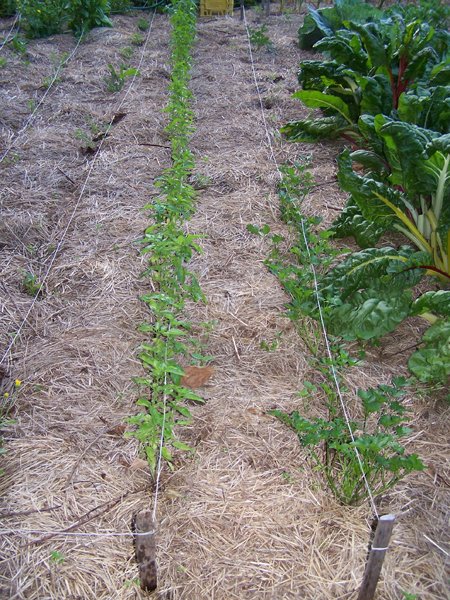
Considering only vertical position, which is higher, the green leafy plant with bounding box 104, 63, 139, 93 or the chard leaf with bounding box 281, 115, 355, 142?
the green leafy plant with bounding box 104, 63, 139, 93

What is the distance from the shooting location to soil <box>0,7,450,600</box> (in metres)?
1.82

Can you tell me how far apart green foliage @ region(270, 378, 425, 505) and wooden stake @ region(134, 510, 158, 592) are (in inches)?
25.6

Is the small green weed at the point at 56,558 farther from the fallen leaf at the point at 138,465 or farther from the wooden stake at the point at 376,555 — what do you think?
the wooden stake at the point at 376,555

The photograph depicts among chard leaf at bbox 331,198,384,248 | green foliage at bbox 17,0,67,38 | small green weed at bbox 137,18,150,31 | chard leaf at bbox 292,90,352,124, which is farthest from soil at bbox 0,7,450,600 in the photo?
small green weed at bbox 137,18,150,31

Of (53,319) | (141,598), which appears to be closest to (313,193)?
(53,319)

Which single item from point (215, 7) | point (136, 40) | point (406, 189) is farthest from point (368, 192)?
point (215, 7)

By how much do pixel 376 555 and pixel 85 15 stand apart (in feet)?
27.6

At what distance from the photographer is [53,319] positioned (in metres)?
2.85

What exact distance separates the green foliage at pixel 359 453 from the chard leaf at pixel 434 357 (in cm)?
37

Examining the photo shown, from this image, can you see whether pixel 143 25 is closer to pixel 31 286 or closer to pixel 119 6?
pixel 119 6

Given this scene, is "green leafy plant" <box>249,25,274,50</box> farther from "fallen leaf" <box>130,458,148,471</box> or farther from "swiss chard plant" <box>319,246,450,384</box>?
"fallen leaf" <box>130,458,148,471</box>

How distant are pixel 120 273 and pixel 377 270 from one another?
1.47 m

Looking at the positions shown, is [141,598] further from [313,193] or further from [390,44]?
[390,44]

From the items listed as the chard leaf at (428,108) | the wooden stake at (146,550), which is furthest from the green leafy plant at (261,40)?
the wooden stake at (146,550)
